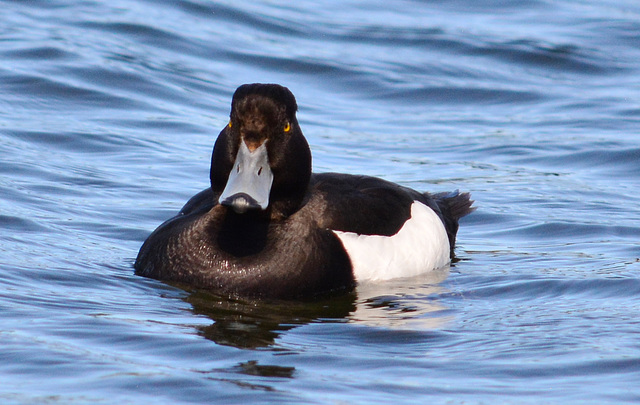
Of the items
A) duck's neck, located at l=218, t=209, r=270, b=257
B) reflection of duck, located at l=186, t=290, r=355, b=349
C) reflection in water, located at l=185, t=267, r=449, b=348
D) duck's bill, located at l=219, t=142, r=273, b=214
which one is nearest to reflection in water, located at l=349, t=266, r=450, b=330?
reflection in water, located at l=185, t=267, r=449, b=348

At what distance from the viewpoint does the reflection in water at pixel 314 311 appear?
5562 millimetres

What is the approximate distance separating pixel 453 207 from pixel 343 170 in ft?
5.81

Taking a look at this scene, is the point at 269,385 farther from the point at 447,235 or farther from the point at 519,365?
the point at 447,235

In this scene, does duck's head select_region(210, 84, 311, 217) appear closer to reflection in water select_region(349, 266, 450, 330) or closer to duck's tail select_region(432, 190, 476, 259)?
reflection in water select_region(349, 266, 450, 330)

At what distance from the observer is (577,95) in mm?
13430

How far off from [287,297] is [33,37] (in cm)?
841

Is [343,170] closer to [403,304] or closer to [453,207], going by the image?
[453,207]

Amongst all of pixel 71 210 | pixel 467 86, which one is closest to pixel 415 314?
pixel 71 210

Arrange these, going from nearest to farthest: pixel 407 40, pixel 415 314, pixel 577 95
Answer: pixel 415 314 < pixel 577 95 < pixel 407 40

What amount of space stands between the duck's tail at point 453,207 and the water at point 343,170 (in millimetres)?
175

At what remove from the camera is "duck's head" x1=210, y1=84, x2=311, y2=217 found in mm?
6023

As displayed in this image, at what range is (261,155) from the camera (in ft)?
20.3

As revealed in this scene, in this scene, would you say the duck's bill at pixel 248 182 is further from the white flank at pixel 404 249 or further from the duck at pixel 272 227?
the white flank at pixel 404 249

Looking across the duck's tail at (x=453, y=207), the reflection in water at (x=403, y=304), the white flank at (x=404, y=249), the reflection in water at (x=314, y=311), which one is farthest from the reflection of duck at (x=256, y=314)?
the duck's tail at (x=453, y=207)
